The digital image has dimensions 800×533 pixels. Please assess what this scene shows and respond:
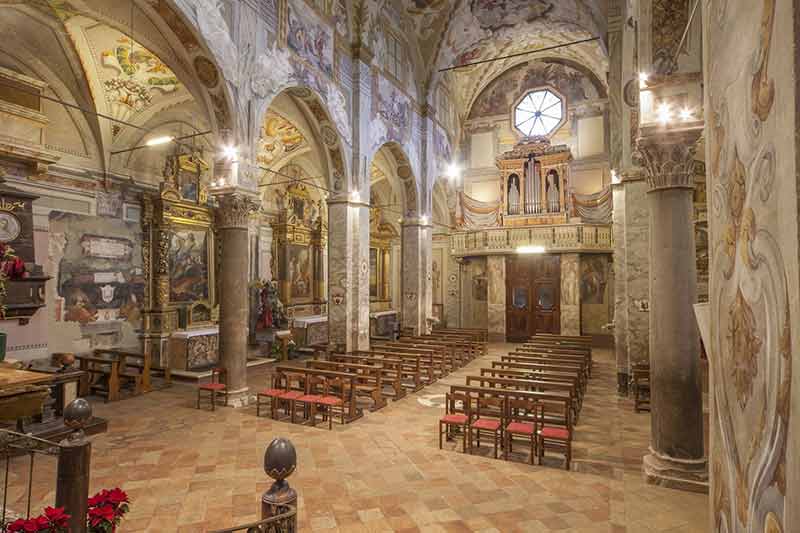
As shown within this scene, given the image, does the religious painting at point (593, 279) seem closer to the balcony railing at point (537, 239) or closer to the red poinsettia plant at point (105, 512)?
the balcony railing at point (537, 239)

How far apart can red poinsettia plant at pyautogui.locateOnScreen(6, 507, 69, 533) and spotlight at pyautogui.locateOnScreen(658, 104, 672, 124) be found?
20.6 ft

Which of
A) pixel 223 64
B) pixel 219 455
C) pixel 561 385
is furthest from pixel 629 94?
pixel 219 455

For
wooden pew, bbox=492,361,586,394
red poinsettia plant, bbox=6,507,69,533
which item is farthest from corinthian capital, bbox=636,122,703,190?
red poinsettia plant, bbox=6,507,69,533

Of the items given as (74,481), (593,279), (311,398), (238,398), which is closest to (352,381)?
(311,398)

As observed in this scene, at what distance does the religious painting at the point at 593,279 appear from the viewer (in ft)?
61.1

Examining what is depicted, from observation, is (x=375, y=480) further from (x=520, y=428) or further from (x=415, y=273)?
(x=415, y=273)

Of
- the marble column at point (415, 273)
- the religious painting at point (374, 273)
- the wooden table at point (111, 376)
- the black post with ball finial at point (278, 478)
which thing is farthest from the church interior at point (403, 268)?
the religious painting at point (374, 273)

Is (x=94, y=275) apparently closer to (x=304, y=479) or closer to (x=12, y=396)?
(x=12, y=396)

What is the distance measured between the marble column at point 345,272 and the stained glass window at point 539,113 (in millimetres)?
11355

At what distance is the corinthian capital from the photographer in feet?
16.9

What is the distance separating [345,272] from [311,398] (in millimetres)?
5619

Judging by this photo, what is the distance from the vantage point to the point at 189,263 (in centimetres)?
1384

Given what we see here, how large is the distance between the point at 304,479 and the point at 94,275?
365 inches

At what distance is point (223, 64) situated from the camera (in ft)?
28.1
